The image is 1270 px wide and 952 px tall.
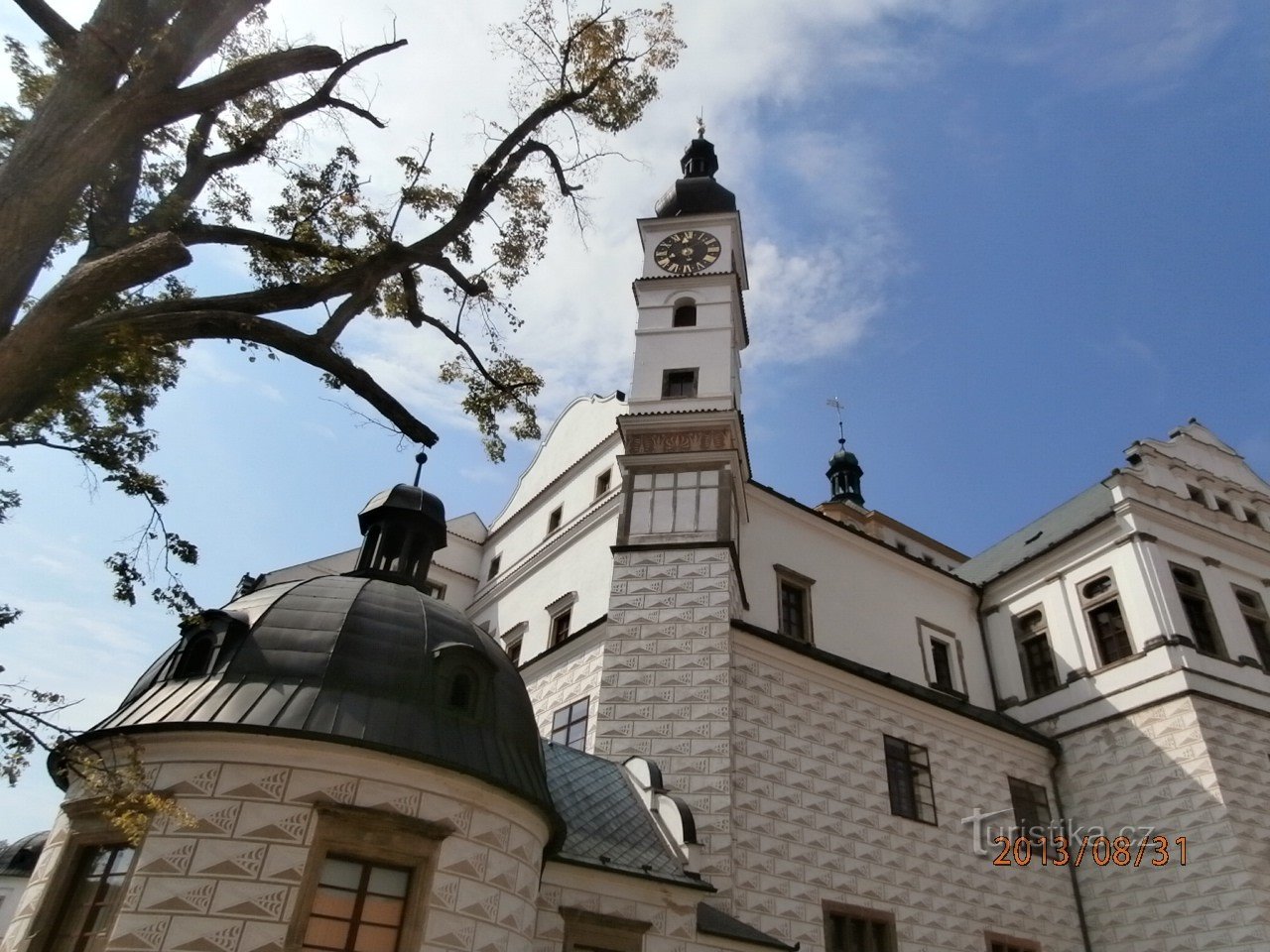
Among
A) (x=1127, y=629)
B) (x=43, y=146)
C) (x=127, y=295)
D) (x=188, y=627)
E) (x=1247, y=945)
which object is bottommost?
(x=1247, y=945)

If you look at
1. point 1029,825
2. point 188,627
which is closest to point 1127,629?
point 1029,825

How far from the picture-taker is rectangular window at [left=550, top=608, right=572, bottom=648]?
59.6ft

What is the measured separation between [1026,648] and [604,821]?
13.0 metres

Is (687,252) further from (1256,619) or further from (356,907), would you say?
(356,907)

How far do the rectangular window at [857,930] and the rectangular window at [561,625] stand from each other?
267 inches

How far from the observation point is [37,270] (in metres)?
6.32

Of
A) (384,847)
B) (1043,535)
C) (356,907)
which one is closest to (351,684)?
(384,847)

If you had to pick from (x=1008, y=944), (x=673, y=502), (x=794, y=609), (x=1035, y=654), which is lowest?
(x=1008, y=944)

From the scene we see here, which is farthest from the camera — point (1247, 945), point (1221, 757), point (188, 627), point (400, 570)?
point (1221, 757)

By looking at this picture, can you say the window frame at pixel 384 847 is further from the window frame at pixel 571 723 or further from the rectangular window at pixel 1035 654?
the rectangular window at pixel 1035 654

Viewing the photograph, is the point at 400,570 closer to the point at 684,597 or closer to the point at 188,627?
the point at 188,627

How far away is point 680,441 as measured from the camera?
18.0m

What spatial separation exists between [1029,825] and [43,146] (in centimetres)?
1902
